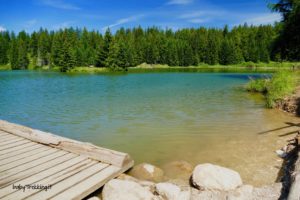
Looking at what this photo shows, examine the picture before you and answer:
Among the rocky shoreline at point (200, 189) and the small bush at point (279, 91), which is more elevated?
the small bush at point (279, 91)

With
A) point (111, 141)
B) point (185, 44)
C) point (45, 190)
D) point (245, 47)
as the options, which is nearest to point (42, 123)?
point (111, 141)

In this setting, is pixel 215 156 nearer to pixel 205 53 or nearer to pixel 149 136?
pixel 149 136

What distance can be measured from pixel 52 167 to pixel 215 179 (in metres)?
3.66

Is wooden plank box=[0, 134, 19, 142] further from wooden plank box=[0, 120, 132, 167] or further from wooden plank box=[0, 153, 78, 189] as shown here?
wooden plank box=[0, 153, 78, 189]

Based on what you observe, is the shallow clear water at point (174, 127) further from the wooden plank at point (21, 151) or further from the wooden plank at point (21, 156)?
the wooden plank at point (21, 156)

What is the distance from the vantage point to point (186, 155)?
7.70 m

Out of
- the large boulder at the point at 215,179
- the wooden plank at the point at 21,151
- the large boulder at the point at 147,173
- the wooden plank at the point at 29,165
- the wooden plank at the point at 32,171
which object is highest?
the wooden plank at the point at 21,151

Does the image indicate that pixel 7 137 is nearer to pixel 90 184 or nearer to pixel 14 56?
pixel 90 184

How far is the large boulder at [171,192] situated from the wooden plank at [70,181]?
1514mm

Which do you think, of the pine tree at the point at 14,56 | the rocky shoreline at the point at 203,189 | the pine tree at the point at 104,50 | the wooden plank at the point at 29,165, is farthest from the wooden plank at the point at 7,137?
the pine tree at the point at 14,56

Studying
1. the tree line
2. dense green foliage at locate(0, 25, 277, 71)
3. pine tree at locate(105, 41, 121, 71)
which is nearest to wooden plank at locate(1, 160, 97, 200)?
pine tree at locate(105, 41, 121, 71)

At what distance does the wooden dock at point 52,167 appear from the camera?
464 centimetres

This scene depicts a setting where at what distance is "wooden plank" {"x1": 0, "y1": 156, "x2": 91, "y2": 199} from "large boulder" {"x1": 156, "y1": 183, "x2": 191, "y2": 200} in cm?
201

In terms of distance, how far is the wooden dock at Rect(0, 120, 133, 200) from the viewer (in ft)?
15.2
